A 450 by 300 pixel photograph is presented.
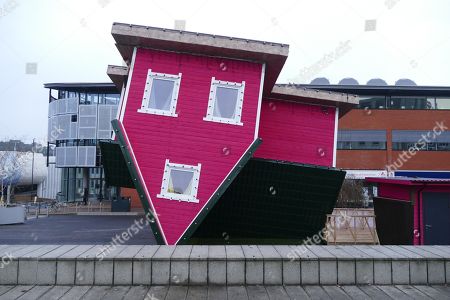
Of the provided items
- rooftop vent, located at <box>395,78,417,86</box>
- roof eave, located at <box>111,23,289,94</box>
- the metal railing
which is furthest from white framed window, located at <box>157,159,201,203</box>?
rooftop vent, located at <box>395,78,417,86</box>

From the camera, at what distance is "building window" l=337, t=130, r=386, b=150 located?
4812 cm

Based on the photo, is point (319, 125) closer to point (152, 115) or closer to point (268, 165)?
point (268, 165)

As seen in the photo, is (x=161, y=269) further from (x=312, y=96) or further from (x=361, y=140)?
(x=361, y=140)

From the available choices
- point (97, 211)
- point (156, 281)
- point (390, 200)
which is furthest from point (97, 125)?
point (156, 281)

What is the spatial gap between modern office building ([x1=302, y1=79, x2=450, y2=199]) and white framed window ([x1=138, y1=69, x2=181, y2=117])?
125ft

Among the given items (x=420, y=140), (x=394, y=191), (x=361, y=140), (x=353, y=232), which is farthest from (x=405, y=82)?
(x=394, y=191)

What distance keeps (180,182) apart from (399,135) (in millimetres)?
44717

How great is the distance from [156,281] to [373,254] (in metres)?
4.68

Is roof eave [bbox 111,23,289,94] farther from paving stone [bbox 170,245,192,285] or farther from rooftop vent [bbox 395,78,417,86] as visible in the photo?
rooftop vent [bbox 395,78,417,86]

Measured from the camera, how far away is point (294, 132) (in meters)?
17.3

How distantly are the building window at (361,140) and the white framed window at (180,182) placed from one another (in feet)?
130

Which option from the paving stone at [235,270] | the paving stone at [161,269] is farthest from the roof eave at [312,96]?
the paving stone at [161,269]

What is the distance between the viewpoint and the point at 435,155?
47.6m

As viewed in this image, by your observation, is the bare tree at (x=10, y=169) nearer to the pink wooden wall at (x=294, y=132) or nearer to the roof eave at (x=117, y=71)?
the roof eave at (x=117, y=71)
